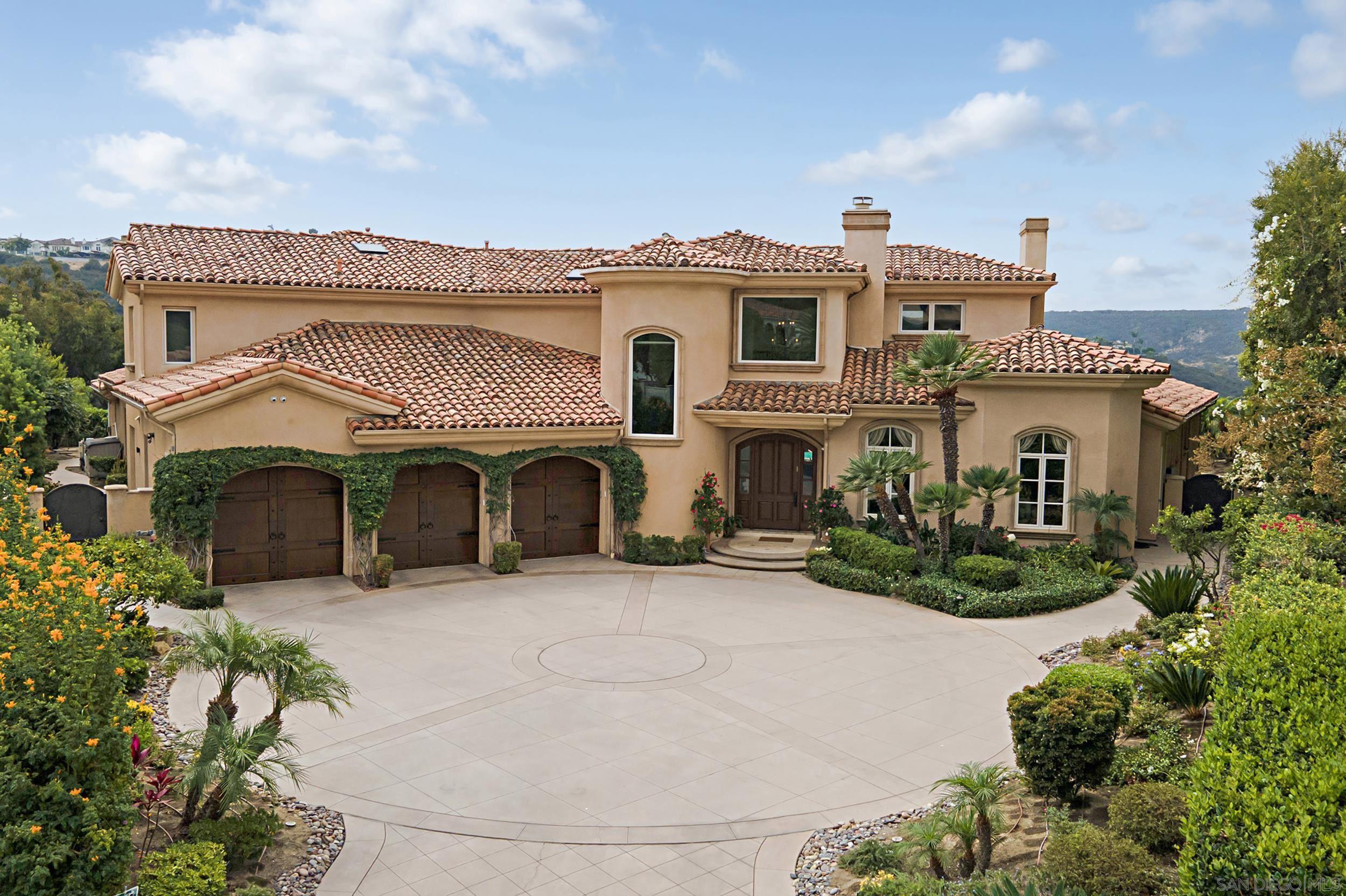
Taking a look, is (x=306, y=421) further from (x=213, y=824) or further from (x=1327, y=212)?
(x=1327, y=212)

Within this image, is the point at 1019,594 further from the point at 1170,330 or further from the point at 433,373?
the point at 1170,330

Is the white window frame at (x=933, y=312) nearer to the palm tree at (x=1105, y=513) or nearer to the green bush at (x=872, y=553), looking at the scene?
the palm tree at (x=1105, y=513)

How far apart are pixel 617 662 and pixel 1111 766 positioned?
776 centimetres

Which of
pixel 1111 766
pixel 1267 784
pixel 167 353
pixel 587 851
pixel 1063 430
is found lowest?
pixel 587 851

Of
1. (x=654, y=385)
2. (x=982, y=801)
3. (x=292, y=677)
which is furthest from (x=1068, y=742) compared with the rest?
(x=654, y=385)

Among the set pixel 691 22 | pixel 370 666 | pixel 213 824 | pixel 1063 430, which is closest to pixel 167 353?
pixel 370 666

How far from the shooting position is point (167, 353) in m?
23.8

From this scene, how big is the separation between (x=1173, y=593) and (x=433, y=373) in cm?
1627

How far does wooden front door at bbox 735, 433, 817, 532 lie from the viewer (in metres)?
25.3

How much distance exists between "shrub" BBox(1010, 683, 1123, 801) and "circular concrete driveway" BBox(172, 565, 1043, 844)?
58.1 inches

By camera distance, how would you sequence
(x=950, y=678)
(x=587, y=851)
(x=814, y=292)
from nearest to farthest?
(x=587, y=851), (x=950, y=678), (x=814, y=292)

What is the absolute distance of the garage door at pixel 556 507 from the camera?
23.7m

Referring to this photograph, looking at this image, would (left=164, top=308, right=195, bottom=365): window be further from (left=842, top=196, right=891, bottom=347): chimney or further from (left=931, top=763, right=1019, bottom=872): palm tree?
(left=931, top=763, right=1019, bottom=872): palm tree

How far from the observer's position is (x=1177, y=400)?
29.3 metres
